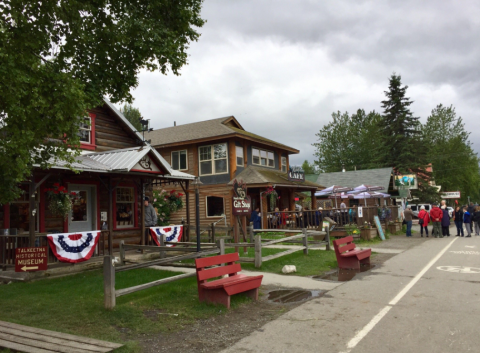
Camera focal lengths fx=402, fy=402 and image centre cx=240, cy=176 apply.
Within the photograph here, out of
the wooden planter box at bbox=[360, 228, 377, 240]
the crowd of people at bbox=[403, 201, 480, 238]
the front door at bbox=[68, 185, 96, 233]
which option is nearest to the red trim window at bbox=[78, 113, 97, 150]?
the front door at bbox=[68, 185, 96, 233]

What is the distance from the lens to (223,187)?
2466cm

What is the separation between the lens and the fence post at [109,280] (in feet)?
21.4

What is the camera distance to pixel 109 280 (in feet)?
21.5

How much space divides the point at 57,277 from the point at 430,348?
8906 mm

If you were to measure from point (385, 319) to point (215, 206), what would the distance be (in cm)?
1963

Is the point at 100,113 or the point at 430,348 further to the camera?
the point at 100,113

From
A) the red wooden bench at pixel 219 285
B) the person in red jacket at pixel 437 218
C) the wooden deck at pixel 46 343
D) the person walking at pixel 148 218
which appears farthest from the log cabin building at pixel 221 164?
the wooden deck at pixel 46 343

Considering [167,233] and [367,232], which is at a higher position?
[167,233]

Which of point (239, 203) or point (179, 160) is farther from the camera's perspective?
point (179, 160)

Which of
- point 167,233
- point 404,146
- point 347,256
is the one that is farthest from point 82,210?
point 404,146

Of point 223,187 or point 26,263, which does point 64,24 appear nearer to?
point 26,263

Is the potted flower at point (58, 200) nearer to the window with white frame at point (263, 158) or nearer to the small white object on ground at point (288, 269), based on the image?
the small white object on ground at point (288, 269)

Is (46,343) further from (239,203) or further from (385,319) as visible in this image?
(239,203)

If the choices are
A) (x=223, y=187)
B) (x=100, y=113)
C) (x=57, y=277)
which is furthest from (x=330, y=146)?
(x=57, y=277)
